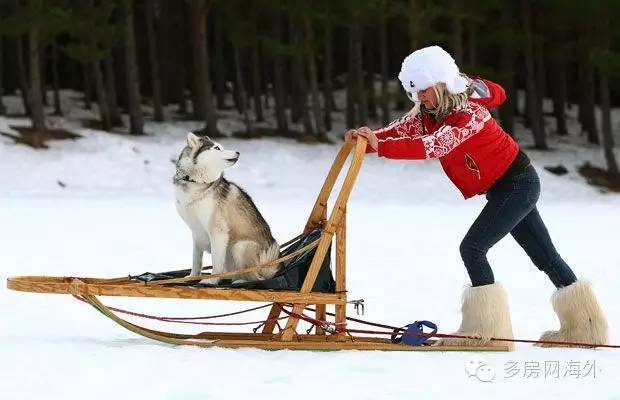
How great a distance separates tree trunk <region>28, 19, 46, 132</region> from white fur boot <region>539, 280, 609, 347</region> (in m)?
20.9

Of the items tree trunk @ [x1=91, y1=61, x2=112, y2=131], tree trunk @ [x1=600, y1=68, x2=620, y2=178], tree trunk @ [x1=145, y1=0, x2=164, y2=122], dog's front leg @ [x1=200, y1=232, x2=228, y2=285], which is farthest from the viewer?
tree trunk @ [x1=145, y1=0, x2=164, y2=122]

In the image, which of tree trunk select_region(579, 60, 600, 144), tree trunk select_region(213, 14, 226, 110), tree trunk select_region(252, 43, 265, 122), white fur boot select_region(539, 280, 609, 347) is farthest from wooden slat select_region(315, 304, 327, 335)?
tree trunk select_region(213, 14, 226, 110)

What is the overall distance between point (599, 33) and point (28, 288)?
23.6 metres

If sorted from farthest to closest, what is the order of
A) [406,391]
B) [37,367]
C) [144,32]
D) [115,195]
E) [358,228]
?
[144,32] < [115,195] < [358,228] < [37,367] < [406,391]

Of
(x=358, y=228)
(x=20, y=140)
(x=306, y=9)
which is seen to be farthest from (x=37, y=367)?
(x=306, y=9)

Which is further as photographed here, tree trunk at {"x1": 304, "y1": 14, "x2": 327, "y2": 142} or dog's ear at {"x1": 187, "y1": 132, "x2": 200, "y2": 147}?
tree trunk at {"x1": 304, "y1": 14, "x2": 327, "y2": 142}

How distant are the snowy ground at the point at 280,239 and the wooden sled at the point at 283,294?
4.1 inches

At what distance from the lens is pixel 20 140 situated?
2452 centimetres

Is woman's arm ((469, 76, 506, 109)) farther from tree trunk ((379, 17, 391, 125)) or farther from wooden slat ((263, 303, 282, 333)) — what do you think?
tree trunk ((379, 17, 391, 125))

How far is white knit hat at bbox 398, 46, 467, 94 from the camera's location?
558 cm

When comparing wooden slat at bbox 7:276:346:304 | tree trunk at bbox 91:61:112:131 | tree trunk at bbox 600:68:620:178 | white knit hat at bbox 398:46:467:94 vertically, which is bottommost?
wooden slat at bbox 7:276:346:304

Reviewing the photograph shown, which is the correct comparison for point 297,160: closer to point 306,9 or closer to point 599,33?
point 306,9

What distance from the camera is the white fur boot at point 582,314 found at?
233 inches

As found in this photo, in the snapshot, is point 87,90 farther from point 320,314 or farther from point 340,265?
point 340,265
